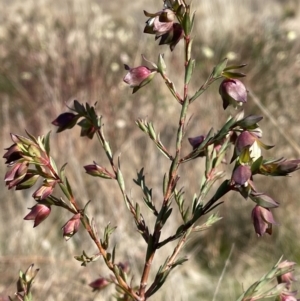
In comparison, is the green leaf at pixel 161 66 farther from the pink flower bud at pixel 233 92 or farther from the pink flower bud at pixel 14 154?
the pink flower bud at pixel 14 154

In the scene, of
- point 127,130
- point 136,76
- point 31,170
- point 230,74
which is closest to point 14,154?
point 31,170

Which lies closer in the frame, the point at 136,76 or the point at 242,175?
the point at 242,175

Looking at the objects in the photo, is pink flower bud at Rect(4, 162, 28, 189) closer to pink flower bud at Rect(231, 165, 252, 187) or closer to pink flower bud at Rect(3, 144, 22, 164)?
pink flower bud at Rect(3, 144, 22, 164)

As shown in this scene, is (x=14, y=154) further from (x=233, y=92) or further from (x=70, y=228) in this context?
(x=233, y=92)

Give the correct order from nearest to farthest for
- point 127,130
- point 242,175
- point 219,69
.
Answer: point 242,175, point 219,69, point 127,130

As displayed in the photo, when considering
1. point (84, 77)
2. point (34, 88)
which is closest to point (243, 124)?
point (84, 77)

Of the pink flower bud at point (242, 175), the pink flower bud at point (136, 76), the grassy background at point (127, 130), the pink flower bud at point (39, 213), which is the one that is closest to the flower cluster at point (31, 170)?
the pink flower bud at point (39, 213)
